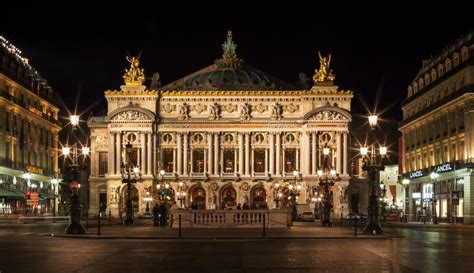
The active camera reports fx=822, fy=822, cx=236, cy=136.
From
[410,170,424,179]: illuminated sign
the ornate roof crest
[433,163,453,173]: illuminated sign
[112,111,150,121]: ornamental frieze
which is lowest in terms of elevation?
[410,170,424,179]: illuminated sign

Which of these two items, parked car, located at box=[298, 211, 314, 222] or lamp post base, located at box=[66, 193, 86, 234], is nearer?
lamp post base, located at box=[66, 193, 86, 234]

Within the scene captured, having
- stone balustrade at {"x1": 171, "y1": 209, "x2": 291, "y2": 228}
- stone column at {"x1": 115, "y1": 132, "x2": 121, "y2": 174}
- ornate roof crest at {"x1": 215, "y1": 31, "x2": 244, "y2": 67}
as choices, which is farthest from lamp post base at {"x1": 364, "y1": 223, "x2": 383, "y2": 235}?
ornate roof crest at {"x1": 215, "y1": 31, "x2": 244, "y2": 67}

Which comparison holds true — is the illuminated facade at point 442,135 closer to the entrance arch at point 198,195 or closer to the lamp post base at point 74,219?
the entrance arch at point 198,195

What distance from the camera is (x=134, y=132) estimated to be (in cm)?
12512

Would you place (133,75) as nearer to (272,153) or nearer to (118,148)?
(118,148)

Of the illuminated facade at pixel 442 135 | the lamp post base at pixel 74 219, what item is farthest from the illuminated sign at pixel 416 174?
the lamp post base at pixel 74 219

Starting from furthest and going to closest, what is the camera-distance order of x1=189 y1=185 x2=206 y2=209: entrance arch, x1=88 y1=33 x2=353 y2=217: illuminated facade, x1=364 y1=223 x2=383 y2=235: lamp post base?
x1=189 y1=185 x2=206 y2=209: entrance arch, x1=88 y1=33 x2=353 y2=217: illuminated facade, x1=364 y1=223 x2=383 y2=235: lamp post base

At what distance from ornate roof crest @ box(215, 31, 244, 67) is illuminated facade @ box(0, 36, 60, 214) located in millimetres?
36326

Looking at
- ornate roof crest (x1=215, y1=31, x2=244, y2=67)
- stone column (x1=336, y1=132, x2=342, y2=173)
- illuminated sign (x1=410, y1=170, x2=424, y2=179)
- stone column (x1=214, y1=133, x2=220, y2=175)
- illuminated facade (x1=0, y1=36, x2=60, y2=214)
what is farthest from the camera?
ornate roof crest (x1=215, y1=31, x2=244, y2=67)

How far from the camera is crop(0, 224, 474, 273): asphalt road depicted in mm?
22750

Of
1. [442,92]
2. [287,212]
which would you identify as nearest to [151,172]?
[442,92]

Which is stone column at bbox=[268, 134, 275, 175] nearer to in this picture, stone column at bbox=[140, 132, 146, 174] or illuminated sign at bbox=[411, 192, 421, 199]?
stone column at bbox=[140, 132, 146, 174]

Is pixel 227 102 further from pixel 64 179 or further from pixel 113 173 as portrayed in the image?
pixel 64 179

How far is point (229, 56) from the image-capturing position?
471 ft
